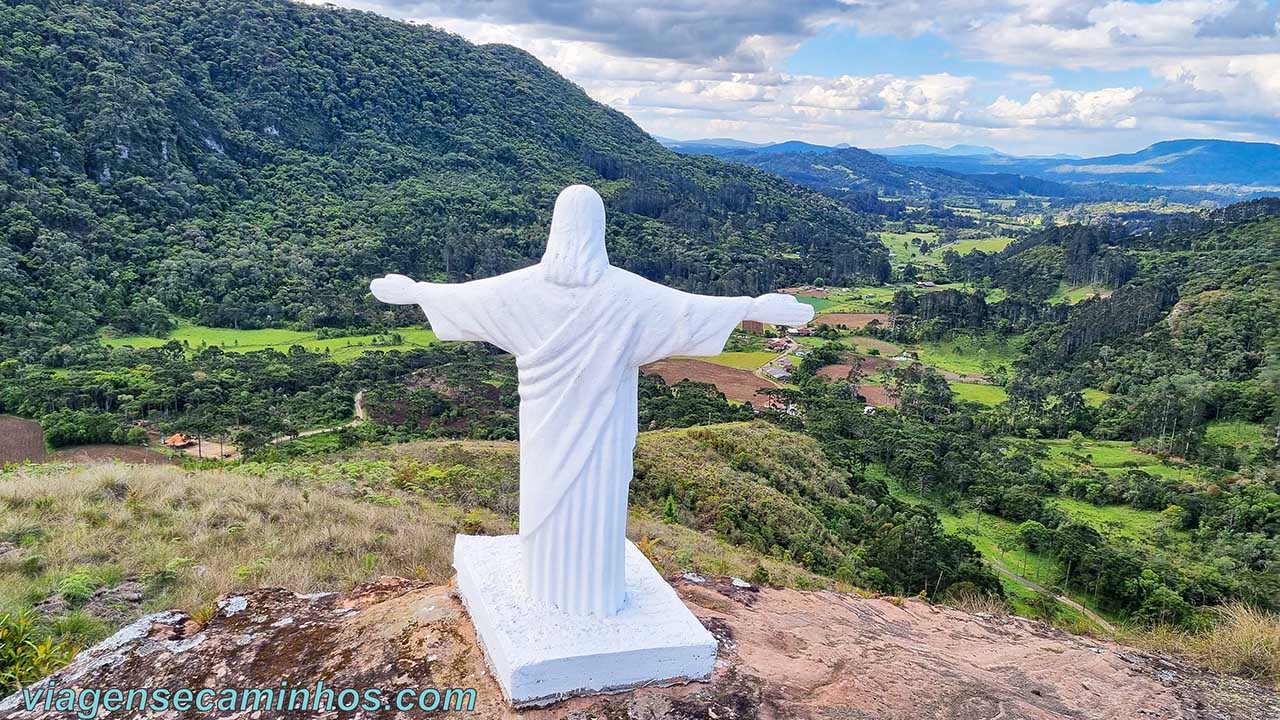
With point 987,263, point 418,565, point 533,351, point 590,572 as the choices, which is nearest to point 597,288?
point 533,351

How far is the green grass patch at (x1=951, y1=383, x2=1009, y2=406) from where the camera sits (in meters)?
45.2

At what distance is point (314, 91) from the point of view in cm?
7794

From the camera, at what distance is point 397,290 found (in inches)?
208

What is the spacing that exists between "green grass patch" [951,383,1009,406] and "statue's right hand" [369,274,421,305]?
44.4 m

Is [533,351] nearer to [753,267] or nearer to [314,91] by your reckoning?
[753,267]

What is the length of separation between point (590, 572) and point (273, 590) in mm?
2905

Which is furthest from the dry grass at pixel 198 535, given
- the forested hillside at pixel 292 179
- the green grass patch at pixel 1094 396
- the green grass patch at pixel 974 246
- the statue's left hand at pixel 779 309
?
the green grass patch at pixel 974 246

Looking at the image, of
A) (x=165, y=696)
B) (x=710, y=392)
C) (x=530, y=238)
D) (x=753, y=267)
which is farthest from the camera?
(x=753, y=267)

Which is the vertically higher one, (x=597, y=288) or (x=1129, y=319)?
(x=597, y=288)

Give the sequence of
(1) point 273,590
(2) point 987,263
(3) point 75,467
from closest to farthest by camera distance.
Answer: (1) point 273,590
(3) point 75,467
(2) point 987,263

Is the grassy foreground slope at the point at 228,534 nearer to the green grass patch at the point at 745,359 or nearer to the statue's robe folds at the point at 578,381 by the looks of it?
the statue's robe folds at the point at 578,381

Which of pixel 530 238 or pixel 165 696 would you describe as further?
pixel 530 238

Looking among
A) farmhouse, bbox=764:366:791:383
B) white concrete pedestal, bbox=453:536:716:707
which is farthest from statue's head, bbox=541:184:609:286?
farmhouse, bbox=764:366:791:383

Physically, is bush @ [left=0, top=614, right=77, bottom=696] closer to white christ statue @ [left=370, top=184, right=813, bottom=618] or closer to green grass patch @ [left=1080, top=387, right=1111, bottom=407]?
white christ statue @ [left=370, top=184, right=813, bottom=618]
